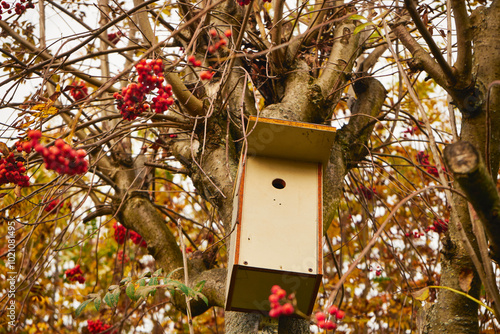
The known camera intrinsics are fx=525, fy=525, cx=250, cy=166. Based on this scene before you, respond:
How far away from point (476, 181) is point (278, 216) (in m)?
1.06

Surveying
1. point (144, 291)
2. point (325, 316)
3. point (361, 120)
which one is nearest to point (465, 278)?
point (325, 316)

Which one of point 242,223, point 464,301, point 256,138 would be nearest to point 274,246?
point 242,223

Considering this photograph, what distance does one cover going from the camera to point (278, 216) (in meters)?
2.35

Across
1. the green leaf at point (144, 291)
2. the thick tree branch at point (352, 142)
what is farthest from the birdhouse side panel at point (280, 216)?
the green leaf at point (144, 291)

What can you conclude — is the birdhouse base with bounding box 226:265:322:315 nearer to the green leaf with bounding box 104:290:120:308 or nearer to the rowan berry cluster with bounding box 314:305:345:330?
the green leaf with bounding box 104:290:120:308

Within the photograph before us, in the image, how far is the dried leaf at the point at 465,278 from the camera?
222 cm

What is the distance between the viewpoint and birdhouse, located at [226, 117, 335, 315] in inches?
87.0

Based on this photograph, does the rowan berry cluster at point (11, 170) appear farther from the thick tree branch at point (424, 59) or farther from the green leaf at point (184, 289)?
the thick tree branch at point (424, 59)

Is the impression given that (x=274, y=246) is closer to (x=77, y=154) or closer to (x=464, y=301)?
(x=464, y=301)

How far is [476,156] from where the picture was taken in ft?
4.66

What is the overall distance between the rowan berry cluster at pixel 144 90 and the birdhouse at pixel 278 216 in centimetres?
40

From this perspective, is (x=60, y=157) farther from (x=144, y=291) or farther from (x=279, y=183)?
(x=279, y=183)

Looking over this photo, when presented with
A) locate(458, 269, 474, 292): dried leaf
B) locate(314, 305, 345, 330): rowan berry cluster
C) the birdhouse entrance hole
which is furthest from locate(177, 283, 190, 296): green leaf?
locate(458, 269, 474, 292): dried leaf

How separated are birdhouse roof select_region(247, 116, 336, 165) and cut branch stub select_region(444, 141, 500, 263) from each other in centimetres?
93
